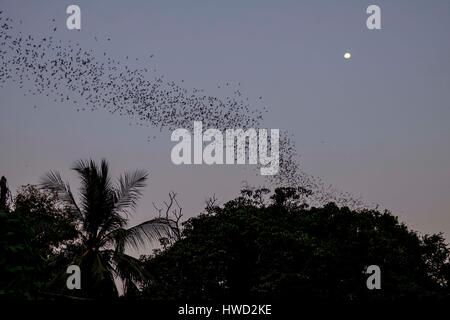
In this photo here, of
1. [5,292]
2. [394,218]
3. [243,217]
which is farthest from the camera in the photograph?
[394,218]

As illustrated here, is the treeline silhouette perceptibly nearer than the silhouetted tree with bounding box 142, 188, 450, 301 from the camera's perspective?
Yes

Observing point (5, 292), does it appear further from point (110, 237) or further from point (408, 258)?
point (408, 258)

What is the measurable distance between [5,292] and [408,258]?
874 inches

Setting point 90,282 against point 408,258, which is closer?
point 90,282

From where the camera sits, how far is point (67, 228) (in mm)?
14992

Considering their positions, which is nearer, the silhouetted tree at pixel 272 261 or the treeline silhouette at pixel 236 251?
the treeline silhouette at pixel 236 251

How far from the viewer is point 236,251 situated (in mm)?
22938

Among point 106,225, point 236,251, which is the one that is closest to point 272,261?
point 236,251

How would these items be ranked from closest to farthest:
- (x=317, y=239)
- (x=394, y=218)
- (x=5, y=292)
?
(x=5, y=292)
(x=317, y=239)
(x=394, y=218)

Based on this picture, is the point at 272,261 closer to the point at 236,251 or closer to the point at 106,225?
the point at 236,251

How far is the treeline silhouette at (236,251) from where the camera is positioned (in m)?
15.6

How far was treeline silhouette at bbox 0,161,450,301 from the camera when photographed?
15.6 metres
